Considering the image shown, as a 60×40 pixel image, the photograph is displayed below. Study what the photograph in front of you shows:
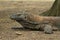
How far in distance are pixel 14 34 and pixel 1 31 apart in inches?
30.5

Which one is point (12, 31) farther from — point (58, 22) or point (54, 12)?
point (54, 12)

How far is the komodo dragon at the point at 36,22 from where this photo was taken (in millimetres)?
8344

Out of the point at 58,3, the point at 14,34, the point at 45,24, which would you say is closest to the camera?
the point at 14,34

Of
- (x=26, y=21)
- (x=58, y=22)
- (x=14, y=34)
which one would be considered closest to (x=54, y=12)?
(x=58, y=22)

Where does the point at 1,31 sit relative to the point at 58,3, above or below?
below

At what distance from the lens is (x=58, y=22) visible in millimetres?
8883

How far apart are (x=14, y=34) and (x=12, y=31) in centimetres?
46

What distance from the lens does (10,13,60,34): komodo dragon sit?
27.4ft

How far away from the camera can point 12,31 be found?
8.52 meters

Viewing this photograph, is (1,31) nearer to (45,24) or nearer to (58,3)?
(45,24)

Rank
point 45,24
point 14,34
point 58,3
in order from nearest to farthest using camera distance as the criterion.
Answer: point 14,34, point 45,24, point 58,3

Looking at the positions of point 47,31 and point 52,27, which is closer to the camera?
point 47,31

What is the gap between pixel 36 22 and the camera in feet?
28.1

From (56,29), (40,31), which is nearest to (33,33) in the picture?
(40,31)
